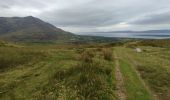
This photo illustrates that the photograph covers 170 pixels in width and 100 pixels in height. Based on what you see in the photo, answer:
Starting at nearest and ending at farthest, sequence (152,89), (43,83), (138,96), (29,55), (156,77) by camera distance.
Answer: (138,96), (152,89), (43,83), (156,77), (29,55)

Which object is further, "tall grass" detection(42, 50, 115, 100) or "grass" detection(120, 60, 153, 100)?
"grass" detection(120, 60, 153, 100)

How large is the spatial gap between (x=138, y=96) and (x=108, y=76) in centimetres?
559

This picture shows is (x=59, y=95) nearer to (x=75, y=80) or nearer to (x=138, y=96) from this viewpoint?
(x=75, y=80)

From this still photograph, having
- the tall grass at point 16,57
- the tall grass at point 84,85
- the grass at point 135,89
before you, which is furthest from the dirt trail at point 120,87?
the tall grass at point 16,57

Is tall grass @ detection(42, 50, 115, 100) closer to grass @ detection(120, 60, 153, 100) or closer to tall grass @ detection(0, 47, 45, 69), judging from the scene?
grass @ detection(120, 60, 153, 100)

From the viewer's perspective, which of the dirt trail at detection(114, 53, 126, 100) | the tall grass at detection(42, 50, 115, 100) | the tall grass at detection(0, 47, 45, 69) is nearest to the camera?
the tall grass at detection(42, 50, 115, 100)

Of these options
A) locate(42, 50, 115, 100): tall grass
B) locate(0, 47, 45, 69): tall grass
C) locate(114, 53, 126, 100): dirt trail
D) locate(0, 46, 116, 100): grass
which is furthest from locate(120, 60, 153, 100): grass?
locate(0, 47, 45, 69): tall grass

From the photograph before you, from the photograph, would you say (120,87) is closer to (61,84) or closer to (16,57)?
(61,84)

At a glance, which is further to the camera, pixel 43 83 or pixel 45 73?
pixel 45 73

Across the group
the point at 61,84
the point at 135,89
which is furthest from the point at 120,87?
the point at 61,84

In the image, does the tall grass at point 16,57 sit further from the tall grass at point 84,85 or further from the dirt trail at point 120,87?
the dirt trail at point 120,87

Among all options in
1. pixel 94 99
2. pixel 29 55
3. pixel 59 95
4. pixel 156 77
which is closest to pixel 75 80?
pixel 59 95

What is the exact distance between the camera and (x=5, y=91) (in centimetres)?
1927

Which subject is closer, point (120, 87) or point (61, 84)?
point (120, 87)
